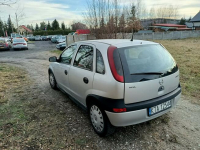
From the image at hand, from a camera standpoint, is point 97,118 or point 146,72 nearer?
point 146,72

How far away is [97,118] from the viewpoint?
2.75 m

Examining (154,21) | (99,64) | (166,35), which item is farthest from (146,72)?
(154,21)

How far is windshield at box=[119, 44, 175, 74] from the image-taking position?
2.48 metres

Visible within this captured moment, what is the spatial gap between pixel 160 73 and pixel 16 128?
2.84 metres

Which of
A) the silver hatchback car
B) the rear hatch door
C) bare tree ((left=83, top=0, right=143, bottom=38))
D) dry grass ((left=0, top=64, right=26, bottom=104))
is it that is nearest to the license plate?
the silver hatchback car

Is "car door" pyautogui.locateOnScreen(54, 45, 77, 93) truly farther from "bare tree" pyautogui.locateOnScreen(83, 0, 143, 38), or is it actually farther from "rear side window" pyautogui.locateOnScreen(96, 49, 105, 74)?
"bare tree" pyautogui.locateOnScreen(83, 0, 143, 38)

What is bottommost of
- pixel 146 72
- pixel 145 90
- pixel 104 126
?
pixel 104 126

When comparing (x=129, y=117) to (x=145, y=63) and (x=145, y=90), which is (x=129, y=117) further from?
(x=145, y=63)

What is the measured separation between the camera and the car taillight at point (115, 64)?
231cm

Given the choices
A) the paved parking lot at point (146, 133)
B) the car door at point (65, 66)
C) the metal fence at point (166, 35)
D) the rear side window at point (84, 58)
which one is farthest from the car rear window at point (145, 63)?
the metal fence at point (166, 35)

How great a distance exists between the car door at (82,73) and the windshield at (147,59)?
68cm

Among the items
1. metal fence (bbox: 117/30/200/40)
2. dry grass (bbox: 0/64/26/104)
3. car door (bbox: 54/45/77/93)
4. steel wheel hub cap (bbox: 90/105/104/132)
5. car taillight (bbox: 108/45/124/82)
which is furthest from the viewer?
metal fence (bbox: 117/30/200/40)

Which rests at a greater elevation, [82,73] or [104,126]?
[82,73]

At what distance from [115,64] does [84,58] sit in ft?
3.09
